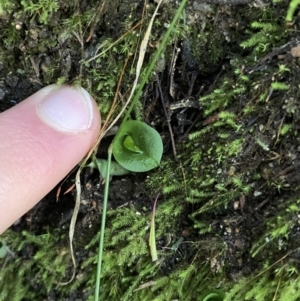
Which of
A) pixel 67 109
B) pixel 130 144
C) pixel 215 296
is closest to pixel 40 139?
pixel 67 109

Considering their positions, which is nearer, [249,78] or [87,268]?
[249,78]

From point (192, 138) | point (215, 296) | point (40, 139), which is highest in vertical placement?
point (40, 139)

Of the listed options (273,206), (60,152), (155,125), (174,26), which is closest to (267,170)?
(273,206)

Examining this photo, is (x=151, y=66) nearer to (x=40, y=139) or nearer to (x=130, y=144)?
(x=130, y=144)

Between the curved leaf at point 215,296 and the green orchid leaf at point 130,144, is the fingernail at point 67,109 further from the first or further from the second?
the curved leaf at point 215,296

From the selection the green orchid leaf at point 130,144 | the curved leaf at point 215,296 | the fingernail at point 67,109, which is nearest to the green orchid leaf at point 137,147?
the green orchid leaf at point 130,144

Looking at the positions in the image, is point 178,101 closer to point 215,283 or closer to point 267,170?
point 267,170
